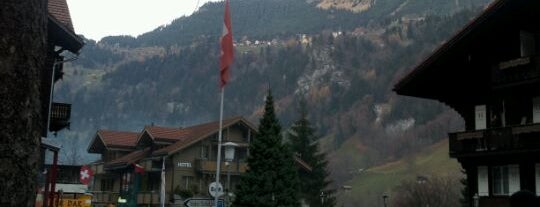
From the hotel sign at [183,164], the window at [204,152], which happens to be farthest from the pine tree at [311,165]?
the hotel sign at [183,164]

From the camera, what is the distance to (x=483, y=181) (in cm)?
2764

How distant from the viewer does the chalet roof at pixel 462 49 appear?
25.5m

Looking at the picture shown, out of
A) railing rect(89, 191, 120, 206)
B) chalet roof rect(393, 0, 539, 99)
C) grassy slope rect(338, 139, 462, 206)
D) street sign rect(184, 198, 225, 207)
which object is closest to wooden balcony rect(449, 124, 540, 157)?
chalet roof rect(393, 0, 539, 99)

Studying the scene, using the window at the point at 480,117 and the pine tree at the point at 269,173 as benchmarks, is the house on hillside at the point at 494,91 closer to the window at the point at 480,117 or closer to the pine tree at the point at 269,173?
the window at the point at 480,117

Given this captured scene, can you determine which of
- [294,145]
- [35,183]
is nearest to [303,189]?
[294,145]

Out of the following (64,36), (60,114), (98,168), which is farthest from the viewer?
(98,168)

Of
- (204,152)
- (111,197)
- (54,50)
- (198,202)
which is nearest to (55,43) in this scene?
(54,50)

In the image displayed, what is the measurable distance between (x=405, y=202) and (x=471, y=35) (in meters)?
56.3

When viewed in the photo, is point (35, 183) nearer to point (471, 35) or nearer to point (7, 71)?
point (7, 71)

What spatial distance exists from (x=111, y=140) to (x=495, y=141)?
4435cm

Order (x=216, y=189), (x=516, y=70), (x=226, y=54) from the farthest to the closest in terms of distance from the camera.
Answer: (x=516, y=70)
(x=226, y=54)
(x=216, y=189)

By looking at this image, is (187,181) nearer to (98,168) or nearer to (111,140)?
(98,168)

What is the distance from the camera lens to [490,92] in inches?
1105

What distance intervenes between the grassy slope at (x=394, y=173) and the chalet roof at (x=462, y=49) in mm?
98366
